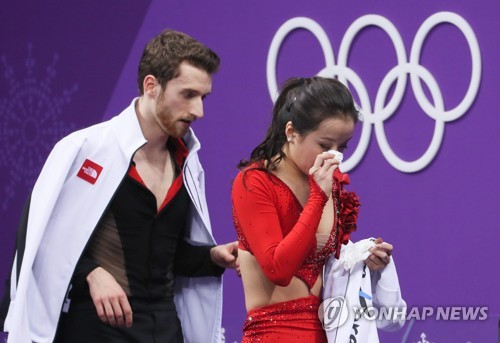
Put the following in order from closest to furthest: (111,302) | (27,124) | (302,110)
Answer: (302,110) → (111,302) → (27,124)

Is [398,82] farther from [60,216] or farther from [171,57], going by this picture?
[60,216]

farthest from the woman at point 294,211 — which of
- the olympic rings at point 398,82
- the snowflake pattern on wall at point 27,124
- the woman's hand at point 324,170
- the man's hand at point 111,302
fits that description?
the snowflake pattern on wall at point 27,124

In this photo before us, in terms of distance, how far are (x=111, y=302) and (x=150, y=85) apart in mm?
726

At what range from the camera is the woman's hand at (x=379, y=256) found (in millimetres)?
2729

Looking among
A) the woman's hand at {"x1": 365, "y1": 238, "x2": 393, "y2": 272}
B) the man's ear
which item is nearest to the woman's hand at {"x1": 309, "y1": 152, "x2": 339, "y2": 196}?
the woman's hand at {"x1": 365, "y1": 238, "x2": 393, "y2": 272}

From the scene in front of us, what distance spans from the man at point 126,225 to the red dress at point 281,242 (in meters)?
0.62

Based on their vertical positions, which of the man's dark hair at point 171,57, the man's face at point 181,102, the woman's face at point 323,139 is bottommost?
the woman's face at point 323,139

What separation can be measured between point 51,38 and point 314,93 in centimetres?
366

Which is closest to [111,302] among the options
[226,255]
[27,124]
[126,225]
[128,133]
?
[126,225]

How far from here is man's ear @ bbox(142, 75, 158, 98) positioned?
340 cm

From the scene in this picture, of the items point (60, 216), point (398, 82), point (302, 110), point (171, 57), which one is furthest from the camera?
point (398, 82)

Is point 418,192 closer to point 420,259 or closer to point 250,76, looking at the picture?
point 420,259

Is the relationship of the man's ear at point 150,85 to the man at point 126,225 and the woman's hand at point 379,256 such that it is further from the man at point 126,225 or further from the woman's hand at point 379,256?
the woman's hand at point 379,256

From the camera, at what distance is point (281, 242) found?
257 centimetres
